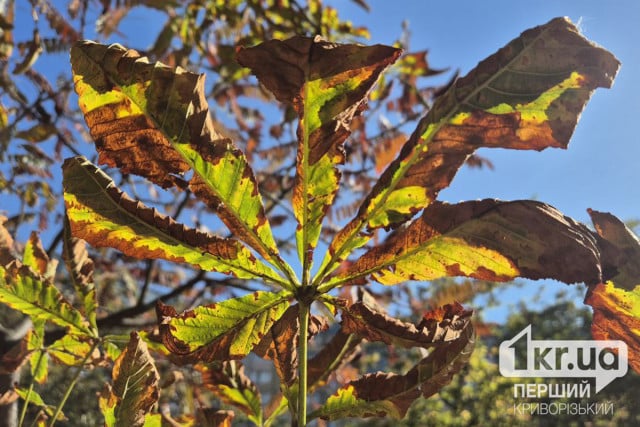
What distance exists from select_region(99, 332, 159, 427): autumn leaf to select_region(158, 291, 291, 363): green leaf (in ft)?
0.16

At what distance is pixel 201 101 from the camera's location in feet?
1.35

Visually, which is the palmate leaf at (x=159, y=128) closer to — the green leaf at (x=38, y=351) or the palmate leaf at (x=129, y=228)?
the palmate leaf at (x=129, y=228)

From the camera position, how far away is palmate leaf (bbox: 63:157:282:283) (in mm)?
430

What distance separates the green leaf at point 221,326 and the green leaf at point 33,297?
0.29 meters

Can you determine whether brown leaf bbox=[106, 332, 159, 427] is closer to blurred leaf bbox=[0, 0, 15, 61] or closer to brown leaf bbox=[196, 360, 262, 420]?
brown leaf bbox=[196, 360, 262, 420]

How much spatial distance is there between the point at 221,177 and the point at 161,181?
0.19ft

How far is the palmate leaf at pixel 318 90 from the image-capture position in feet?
1.27

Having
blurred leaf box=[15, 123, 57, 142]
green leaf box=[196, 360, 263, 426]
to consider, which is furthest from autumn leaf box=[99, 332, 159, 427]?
blurred leaf box=[15, 123, 57, 142]

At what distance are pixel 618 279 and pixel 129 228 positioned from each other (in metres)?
0.38

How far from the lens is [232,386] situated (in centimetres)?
71

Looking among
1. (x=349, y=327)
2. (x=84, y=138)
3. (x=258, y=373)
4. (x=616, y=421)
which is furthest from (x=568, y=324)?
(x=258, y=373)

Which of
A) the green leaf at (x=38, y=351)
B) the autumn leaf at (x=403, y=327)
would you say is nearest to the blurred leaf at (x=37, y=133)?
the green leaf at (x=38, y=351)

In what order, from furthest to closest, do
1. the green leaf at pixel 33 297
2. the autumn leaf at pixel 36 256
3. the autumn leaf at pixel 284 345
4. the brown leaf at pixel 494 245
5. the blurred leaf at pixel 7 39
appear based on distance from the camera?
the blurred leaf at pixel 7 39 → the autumn leaf at pixel 36 256 → the green leaf at pixel 33 297 → the autumn leaf at pixel 284 345 → the brown leaf at pixel 494 245

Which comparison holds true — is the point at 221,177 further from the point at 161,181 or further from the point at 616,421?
the point at 616,421
